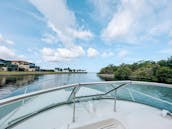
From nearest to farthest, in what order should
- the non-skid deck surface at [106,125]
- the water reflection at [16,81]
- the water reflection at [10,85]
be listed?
the non-skid deck surface at [106,125]
the water reflection at [10,85]
the water reflection at [16,81]

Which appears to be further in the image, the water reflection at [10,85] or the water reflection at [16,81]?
the water reflection at [16,81]

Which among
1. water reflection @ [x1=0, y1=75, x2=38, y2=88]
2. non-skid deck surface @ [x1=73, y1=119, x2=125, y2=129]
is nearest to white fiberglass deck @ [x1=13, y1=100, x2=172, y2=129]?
non-skid deck surface @ [x1=73, y1=119, x2=125, y2=129]

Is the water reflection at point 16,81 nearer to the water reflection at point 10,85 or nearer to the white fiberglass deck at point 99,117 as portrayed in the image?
the water reflection at point 10,85

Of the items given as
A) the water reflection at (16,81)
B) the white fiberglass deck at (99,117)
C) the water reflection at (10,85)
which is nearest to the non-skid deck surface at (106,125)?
the white fiberglass deck at (99,117)

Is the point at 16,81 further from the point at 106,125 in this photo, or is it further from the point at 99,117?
the point at 106,125

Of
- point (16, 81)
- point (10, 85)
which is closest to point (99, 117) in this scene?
point (10, 85)

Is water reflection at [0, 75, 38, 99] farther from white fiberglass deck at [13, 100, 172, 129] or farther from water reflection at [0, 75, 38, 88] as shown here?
white fiberglass deck at [13, 100, 172, 129]

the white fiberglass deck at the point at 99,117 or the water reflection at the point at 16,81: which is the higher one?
the water reflection at the point at 16,81

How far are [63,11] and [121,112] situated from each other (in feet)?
16.7

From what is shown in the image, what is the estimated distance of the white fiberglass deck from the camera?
1682 mm

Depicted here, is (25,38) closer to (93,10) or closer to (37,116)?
(93,10)

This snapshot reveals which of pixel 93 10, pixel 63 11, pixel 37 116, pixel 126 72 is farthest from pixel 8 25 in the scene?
pixel 126 72

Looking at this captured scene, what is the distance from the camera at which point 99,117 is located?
187 cm

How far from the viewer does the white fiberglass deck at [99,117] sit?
168 centimetres
